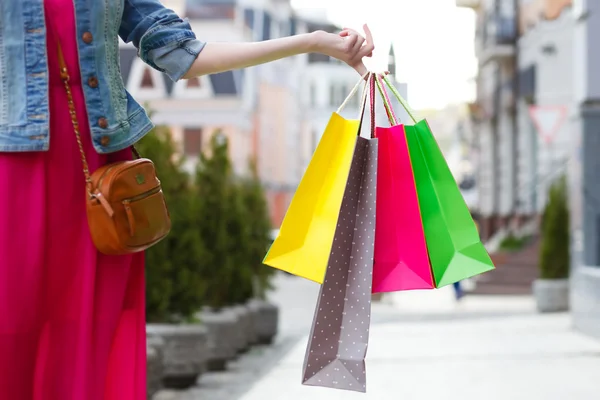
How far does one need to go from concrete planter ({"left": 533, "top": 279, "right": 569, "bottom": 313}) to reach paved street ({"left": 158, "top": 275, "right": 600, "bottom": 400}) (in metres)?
1.48

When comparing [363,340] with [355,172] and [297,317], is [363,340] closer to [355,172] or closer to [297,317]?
[355,172]

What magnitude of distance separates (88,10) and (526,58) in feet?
84.8

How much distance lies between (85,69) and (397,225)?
100 centimetres

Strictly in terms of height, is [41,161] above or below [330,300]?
above

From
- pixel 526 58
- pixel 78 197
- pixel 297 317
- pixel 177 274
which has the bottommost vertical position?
pixel 297 317

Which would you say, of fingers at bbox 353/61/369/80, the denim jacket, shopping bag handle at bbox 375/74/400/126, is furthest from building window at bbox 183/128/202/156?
the denim jacket

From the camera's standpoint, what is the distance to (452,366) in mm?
6980

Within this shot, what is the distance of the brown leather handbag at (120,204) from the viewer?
2320 mm

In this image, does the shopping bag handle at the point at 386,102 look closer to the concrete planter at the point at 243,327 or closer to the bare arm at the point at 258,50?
the bare arm at the point at 258,50

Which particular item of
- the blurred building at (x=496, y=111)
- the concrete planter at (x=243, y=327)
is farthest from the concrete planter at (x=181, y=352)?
the blurred building at (x=496, y=111)

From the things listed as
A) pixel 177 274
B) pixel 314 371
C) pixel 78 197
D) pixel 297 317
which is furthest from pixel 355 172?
pixel 297 317

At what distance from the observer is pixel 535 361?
7156 millimetres

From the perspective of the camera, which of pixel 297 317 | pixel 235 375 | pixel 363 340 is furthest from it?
pixel 297 317

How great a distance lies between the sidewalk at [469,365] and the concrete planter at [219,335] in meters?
0.48
